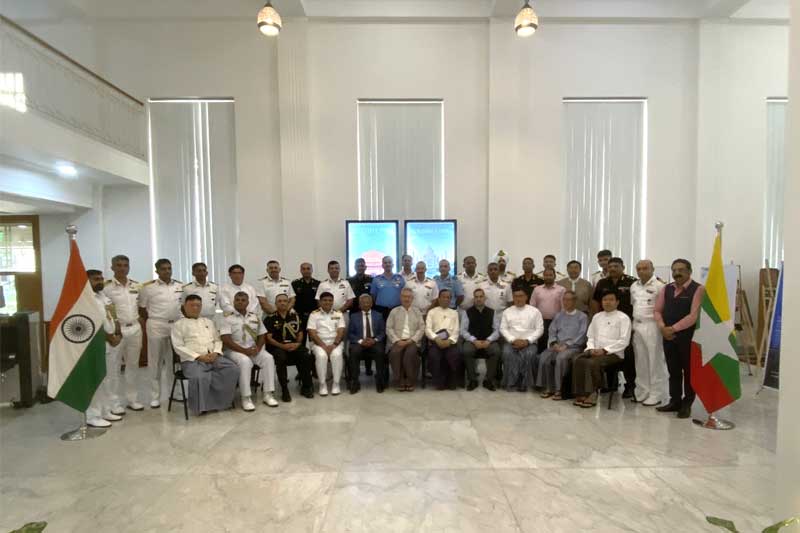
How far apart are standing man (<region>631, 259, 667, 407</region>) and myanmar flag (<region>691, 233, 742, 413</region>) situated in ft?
2.00

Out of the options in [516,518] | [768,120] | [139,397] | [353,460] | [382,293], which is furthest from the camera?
[768,120]

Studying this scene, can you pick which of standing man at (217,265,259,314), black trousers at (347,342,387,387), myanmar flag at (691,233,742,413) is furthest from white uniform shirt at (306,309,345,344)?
myanmar flag at (691,233,742,413)

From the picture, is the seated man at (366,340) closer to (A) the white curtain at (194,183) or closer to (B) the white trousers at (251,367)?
(B) the white trousers at (251,367)

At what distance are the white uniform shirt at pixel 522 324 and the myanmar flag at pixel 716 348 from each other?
1.60 metres

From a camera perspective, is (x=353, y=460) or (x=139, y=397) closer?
(x=353, y=460)

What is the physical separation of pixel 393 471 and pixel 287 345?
2.31 m

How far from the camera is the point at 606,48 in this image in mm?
7387

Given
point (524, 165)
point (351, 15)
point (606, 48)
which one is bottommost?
point (524, 165)

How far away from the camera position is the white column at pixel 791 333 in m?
1.99

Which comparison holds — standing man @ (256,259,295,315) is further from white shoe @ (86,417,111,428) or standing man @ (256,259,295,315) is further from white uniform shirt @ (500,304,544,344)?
white uniform shirt @ (500,304,544,344)

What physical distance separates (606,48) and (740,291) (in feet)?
14.6

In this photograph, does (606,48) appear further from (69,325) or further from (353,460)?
(69,325)

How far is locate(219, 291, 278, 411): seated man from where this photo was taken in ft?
15.3

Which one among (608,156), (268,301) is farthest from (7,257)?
(608,156)
